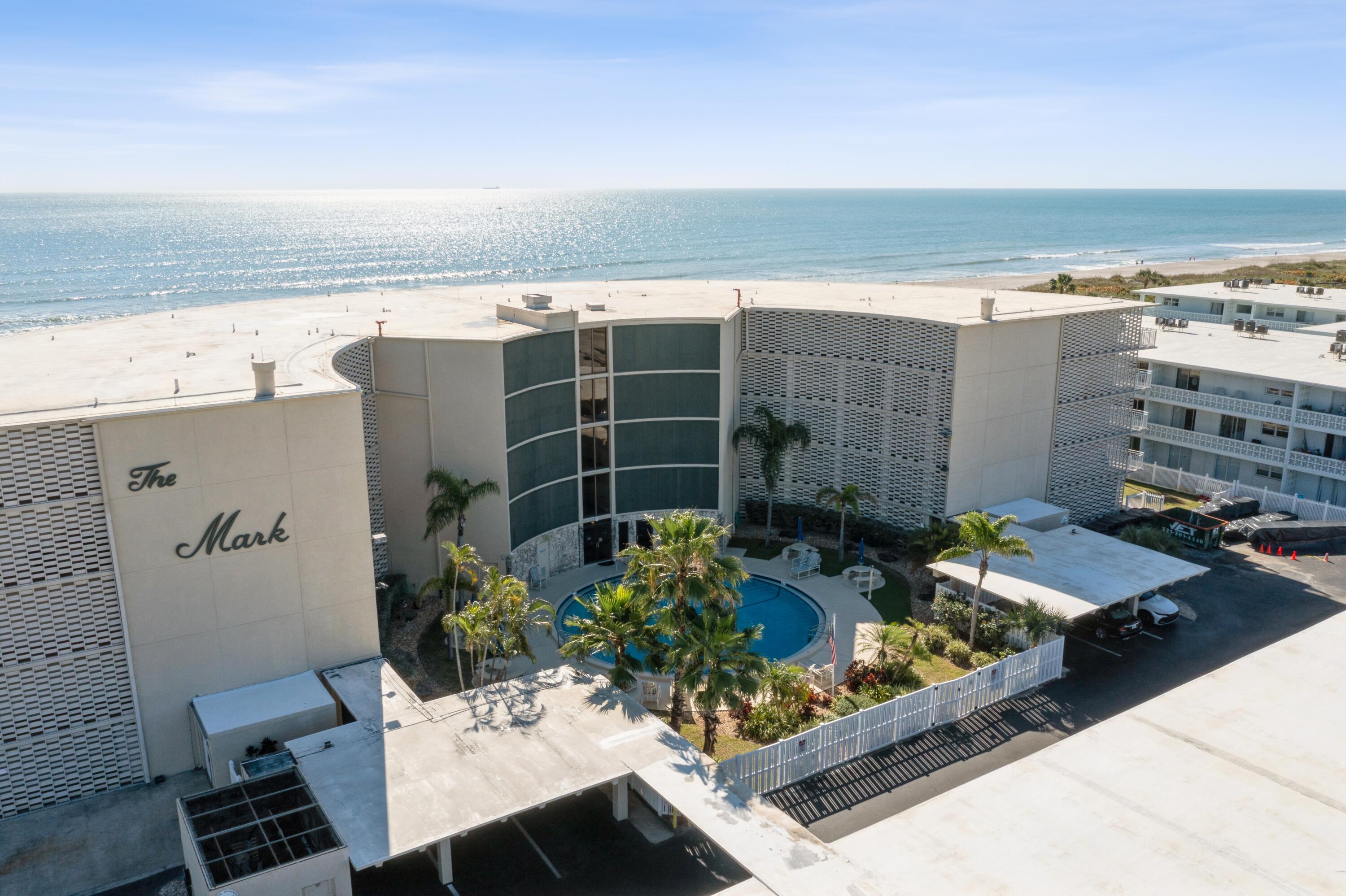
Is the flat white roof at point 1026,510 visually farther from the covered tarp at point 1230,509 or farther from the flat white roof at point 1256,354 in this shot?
the flat white roof at point 1256,354

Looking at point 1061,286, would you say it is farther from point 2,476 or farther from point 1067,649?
point 2,476

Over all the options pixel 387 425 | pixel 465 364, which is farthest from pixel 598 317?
pixel 387 425

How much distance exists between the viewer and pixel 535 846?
20.4m

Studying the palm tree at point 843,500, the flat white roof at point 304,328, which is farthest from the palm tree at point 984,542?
the flat white roof at point 304,328

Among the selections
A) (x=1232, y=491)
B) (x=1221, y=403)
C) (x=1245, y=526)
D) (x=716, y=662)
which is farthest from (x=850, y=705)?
(x=1221, y=403)

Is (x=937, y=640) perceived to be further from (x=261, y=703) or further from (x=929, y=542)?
(x=261, y=703)

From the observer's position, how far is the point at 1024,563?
31953mm

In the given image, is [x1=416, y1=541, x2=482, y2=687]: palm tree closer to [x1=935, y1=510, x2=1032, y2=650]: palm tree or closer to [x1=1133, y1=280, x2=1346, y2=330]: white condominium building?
[x1=935, y1=510, x2=1032, y2=650]: palm tree

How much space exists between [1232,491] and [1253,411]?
3.76 m

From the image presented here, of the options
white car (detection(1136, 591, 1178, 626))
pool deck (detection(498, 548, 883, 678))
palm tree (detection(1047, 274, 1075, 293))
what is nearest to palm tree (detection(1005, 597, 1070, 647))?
white car (detection(1136, 591, 1178, 626))

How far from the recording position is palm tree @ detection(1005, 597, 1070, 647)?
28.0m

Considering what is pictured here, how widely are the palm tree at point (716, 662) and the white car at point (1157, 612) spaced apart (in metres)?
16.3

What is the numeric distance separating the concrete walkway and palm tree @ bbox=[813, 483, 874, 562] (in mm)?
23602

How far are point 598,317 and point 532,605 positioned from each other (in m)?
13.2
